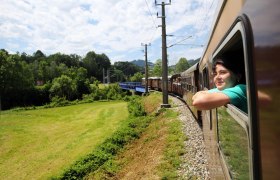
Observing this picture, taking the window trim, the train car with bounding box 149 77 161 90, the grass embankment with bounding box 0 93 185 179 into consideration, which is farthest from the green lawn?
the window trim


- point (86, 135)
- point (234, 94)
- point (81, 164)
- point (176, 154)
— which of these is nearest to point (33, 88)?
point (86, 135)

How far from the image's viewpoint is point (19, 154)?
84.3 ft

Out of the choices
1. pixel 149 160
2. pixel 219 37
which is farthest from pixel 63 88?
pixel 219 37

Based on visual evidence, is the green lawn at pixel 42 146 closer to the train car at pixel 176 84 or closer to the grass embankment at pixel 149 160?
the grass embankment at pixel 149 160

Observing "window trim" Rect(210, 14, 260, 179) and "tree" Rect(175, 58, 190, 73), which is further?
"tree" Rect(175, 58, 190, 73)

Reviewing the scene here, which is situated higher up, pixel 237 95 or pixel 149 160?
pixel 237 95

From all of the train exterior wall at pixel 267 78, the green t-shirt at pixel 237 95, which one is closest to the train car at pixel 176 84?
the green t-shirt at pixel 237 95

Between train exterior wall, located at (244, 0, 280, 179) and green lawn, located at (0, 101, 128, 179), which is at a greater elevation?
train exterior wall, located at (244, 0, 280, 179)

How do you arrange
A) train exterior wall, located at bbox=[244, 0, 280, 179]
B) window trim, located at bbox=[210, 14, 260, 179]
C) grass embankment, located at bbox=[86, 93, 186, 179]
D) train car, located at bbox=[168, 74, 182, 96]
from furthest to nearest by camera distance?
train car, located at bbox=[168, 74, 182, 96], grass embankment, located at bbox=[86, 93, 186, 179], window trim, located at bbox=[210, 14, 260, 179], train exterior wall, located at bbox=[244, 0, 280, 179]

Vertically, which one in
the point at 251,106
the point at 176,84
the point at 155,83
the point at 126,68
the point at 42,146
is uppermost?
the point at 126,68

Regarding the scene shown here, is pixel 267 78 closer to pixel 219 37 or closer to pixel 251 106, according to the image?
pixel 251 106

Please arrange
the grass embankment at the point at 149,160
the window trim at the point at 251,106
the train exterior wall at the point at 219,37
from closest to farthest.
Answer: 1. the window trim at the point at 251,106
2. the train exterior wall at the point at 219,37
3. the grass embankment at the point at 149,160

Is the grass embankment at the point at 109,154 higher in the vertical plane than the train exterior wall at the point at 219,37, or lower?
lower

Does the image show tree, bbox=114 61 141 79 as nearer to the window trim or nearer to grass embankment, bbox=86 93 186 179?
grass embankment, bbox=86 93 186 179
